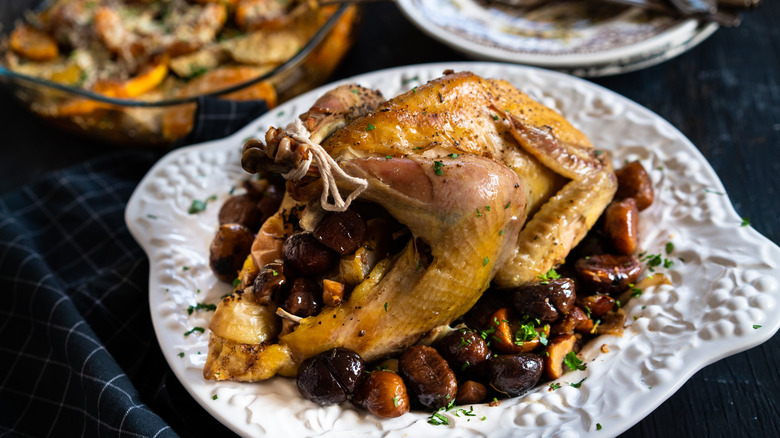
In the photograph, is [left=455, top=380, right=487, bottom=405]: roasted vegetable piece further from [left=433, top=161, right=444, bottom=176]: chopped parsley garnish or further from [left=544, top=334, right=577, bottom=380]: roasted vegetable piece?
[left=433, top=161, right=444, bottom=176]: chopped parsley garnish

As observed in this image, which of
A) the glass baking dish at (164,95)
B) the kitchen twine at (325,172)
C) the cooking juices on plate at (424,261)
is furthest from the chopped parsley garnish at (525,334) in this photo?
the glass baking dish at (164,95)

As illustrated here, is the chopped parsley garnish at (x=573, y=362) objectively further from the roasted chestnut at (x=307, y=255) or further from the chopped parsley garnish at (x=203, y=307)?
the chopped parsley garnish at (x=203, y=307)

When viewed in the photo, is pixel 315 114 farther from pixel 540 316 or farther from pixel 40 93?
pixel 40 93

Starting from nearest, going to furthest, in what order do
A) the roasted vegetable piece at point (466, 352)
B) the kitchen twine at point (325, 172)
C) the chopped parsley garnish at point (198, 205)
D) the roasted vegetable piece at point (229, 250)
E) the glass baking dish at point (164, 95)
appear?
the kitchen twine at point (325, 172) < the roasted vegetable piece at point (466, 352) < the roasted vegetable piece at point (229, 250) < the chopped parsley garnish at point (198, 205) < the glass baking dish at point (164, 95)

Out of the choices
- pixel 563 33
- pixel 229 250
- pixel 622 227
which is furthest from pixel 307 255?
pixel 563 33

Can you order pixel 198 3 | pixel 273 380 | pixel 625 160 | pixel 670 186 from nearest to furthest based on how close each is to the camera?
pixel 273 380
pixel 670 186
pixel 625 160
pixel 198 3

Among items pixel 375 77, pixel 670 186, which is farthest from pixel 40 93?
pixel 670 186
